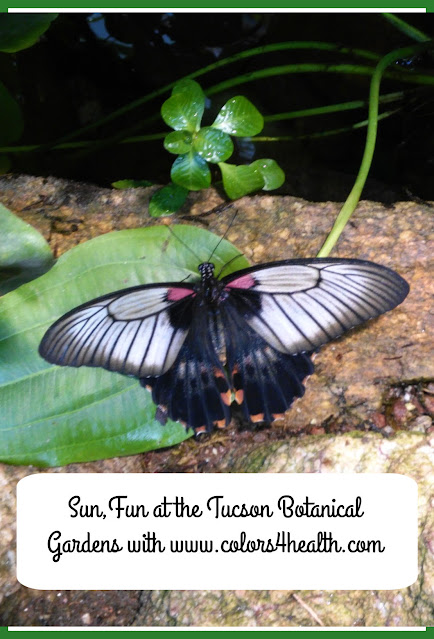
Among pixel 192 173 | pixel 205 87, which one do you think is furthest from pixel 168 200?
pixel 205 87

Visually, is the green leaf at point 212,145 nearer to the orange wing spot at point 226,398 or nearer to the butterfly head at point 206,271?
the butterfly head at point 206,271

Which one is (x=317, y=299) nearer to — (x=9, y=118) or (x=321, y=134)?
(x=321, y=134)

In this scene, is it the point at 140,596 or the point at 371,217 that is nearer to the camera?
the point at 140,596

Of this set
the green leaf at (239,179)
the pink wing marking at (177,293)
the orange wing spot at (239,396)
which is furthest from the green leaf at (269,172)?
the orange wing spot at (239,396)

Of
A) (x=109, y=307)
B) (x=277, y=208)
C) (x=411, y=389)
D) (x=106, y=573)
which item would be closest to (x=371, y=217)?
(x=277, y=208)

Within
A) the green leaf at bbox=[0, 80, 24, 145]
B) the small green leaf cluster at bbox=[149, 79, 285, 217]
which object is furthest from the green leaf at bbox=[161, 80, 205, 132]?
the green leaf at bbox=[0, 80, 24, 145]

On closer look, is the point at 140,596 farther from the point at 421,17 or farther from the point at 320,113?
the point at 421,17
